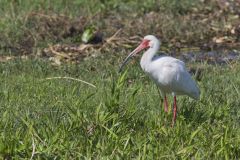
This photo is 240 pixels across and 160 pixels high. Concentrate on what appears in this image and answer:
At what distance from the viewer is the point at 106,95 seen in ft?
23.6

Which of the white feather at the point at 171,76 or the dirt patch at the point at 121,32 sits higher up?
the white feather at the point at 171,76

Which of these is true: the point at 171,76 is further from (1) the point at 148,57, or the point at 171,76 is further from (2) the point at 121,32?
(2) the point at 121,32

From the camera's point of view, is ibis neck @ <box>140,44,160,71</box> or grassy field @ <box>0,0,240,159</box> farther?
ibis neck @ <box>140,44,160,71</box>

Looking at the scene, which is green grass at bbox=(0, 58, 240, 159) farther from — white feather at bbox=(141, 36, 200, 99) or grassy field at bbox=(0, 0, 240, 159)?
white feather at bbox=(141, 36, 200, 99)

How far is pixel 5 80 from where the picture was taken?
9008 millimetres

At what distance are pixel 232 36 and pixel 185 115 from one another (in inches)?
198

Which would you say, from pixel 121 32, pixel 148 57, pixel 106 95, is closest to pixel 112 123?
pixel 106 95

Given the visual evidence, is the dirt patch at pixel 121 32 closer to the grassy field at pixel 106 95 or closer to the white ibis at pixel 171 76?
the grassy field at pixel 106 95

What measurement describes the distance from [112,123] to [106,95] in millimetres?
592

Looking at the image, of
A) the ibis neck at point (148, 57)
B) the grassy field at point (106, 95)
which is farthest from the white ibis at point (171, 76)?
the grassy field at point (106, 95)

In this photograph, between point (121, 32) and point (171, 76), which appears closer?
point (171, 76)

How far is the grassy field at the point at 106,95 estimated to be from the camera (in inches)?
243

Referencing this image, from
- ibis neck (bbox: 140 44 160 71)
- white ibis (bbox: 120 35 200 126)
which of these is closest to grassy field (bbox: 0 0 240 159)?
white ibis (bbox: 120 35 200 126)

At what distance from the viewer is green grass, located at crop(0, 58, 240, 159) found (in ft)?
19.9
